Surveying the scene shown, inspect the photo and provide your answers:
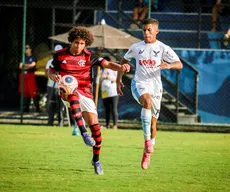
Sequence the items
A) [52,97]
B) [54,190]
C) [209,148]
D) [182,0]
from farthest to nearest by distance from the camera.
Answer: [182,0]
[52,97]
[209,148]
[54,190]

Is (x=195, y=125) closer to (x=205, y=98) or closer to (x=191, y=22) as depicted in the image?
(x=205, y=98)

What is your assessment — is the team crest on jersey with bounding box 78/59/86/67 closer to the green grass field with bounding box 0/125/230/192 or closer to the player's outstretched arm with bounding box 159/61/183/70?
the player's outstretched arm with bounding box 159/61/183/70

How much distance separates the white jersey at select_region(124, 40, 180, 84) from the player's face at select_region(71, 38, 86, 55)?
70.9 inches

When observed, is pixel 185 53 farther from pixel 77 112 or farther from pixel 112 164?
pixel 77 112

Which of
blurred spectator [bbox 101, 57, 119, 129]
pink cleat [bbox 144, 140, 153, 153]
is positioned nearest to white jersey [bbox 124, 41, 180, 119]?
pink cleat [bbox 144, 140, 153, 153]

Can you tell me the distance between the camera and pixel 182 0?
83.3 feet

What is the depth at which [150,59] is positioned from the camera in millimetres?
12844

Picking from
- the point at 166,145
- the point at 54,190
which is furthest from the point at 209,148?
the point at 54,190

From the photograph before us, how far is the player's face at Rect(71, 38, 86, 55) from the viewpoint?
442 inches

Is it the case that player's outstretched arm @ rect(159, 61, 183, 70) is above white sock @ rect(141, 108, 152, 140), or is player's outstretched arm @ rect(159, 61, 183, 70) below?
above

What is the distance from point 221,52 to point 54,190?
15161 mm

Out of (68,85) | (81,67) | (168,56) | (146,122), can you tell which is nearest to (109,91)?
(168,56)

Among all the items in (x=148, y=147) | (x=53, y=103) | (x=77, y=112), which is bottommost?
(x=53, y=103)

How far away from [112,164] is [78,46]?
82.2 inches
